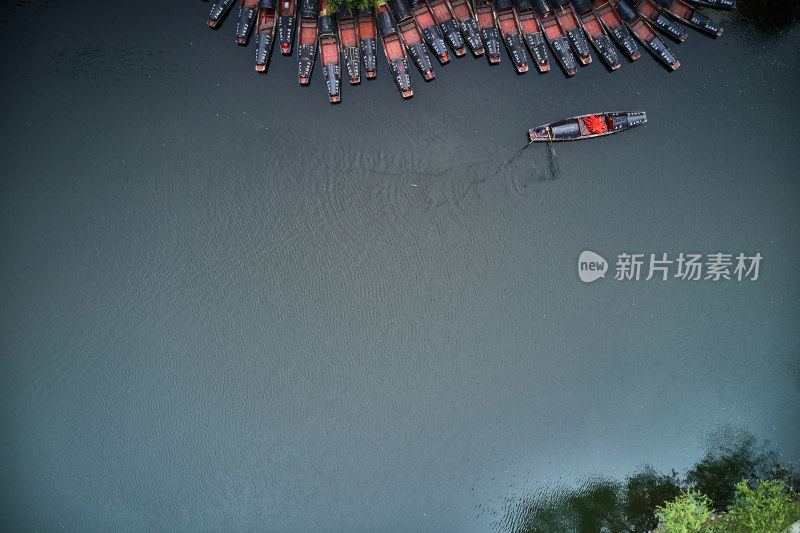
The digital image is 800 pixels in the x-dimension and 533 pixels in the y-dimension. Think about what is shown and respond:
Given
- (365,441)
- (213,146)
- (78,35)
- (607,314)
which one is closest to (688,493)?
(607,314)

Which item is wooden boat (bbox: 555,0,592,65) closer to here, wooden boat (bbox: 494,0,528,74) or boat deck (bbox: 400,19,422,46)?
wooden boat (bbox: 494,0,528,74)

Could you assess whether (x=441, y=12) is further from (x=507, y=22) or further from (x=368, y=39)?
(x=368, y=39)

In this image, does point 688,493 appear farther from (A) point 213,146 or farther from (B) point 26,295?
(B) point 26,295

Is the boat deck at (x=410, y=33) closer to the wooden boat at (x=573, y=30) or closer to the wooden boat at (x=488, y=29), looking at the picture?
the wooden boat at (x=488, y=29)

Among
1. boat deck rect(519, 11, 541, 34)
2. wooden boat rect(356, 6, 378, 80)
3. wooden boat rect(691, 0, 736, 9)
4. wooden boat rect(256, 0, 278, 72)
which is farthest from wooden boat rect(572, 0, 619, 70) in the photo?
wooden boat rect(256, 0, 278, 72)

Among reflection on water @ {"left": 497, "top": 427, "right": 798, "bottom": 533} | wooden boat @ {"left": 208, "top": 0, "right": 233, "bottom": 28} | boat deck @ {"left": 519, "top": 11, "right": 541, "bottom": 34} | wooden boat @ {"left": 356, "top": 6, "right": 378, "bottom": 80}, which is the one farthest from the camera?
reflection on water @ {"left": 497, "top": 427, "right": 798, "bottom": 533}

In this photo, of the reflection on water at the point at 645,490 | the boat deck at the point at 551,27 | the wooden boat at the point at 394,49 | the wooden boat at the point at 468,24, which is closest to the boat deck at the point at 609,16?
the boat deck at the point at 551,27
